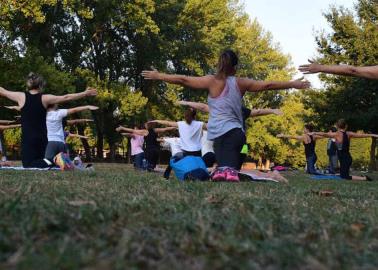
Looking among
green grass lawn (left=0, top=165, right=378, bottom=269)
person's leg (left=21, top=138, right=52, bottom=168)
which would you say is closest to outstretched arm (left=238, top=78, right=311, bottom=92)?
green grass lawn (left=0, top=165, right=378, bottom=269)

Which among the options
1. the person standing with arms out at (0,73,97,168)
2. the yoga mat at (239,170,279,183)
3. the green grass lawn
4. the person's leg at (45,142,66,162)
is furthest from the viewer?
the person's leg at (45,142,66,162)

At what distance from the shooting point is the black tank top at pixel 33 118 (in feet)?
36.4

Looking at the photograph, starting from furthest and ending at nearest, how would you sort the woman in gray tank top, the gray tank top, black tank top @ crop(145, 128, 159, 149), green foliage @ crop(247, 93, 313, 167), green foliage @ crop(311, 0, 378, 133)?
1. green foliage @ crop(247, 93, 313, 167)
2. green foliage @ crop(311, 0, 378, 133)
3. black tank top @ crop(145, 128, 159, 149)
4. the gray tank top
5. the woman in gray tank top

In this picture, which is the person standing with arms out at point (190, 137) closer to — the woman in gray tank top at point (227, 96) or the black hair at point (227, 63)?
the woman in gray tank top at point (227, 96)

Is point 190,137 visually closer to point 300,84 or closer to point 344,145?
point 300,84

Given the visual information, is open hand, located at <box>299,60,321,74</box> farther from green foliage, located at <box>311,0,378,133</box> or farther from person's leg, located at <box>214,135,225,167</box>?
green foliage, located at <box>311,0,378,133</box>

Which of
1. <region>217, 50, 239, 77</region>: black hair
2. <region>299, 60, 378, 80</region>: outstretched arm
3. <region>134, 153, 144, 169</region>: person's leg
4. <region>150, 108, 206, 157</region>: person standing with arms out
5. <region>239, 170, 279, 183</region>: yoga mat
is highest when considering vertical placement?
<region>217, 50, 239, 77</region>: black hair

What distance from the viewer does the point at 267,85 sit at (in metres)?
8.53

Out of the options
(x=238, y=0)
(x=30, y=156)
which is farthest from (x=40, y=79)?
(x=238, y=0)

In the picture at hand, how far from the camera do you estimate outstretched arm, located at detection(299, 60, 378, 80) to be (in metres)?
7.15

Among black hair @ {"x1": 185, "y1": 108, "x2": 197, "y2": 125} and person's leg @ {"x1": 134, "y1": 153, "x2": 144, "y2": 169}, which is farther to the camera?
person's leg @ {"x1": 134, "y1": 153, "x2": 144, "y2": 169}

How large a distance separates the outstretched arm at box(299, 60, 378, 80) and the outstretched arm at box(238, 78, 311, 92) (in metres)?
0.90

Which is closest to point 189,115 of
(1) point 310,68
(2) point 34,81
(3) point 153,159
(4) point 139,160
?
(2) point 34,81

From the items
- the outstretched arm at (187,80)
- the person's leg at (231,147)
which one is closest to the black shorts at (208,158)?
the person's leg at (231,147)
